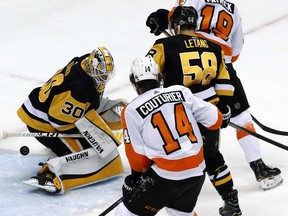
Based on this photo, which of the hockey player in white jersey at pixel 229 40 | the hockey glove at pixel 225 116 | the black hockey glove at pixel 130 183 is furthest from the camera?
the hockey player in white jersey at pixel 229 40

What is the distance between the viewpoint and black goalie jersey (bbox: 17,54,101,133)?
13.0 ft

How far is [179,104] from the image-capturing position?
2.94m

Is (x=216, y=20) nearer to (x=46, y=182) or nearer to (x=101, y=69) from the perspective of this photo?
(x=101, y=69)

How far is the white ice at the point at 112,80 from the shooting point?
12.7 ft

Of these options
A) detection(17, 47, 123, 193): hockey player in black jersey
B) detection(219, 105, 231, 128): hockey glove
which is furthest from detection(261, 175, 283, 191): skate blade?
detection(17, 47, 123, 193): hockey player in black jersey

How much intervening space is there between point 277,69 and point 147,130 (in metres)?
2.92

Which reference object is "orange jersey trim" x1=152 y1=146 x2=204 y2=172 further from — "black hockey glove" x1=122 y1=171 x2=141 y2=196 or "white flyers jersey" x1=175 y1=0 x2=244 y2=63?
"white flyers jersey" x1=175 y1=0 x2=244 y2=63

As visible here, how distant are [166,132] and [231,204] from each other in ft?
2.53

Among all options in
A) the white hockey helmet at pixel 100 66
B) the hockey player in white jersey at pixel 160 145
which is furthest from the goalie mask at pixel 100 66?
the hockey player in white jersey at pixel 160 145

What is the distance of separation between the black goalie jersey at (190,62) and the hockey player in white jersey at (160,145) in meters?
0.40

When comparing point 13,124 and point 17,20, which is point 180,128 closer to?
point 13,124

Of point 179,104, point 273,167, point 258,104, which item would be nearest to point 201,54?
point 179,104

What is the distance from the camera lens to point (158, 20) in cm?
423

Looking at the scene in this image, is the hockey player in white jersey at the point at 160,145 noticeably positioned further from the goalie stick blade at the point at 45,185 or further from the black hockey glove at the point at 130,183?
the goalie stick blade at the point at 45,185
